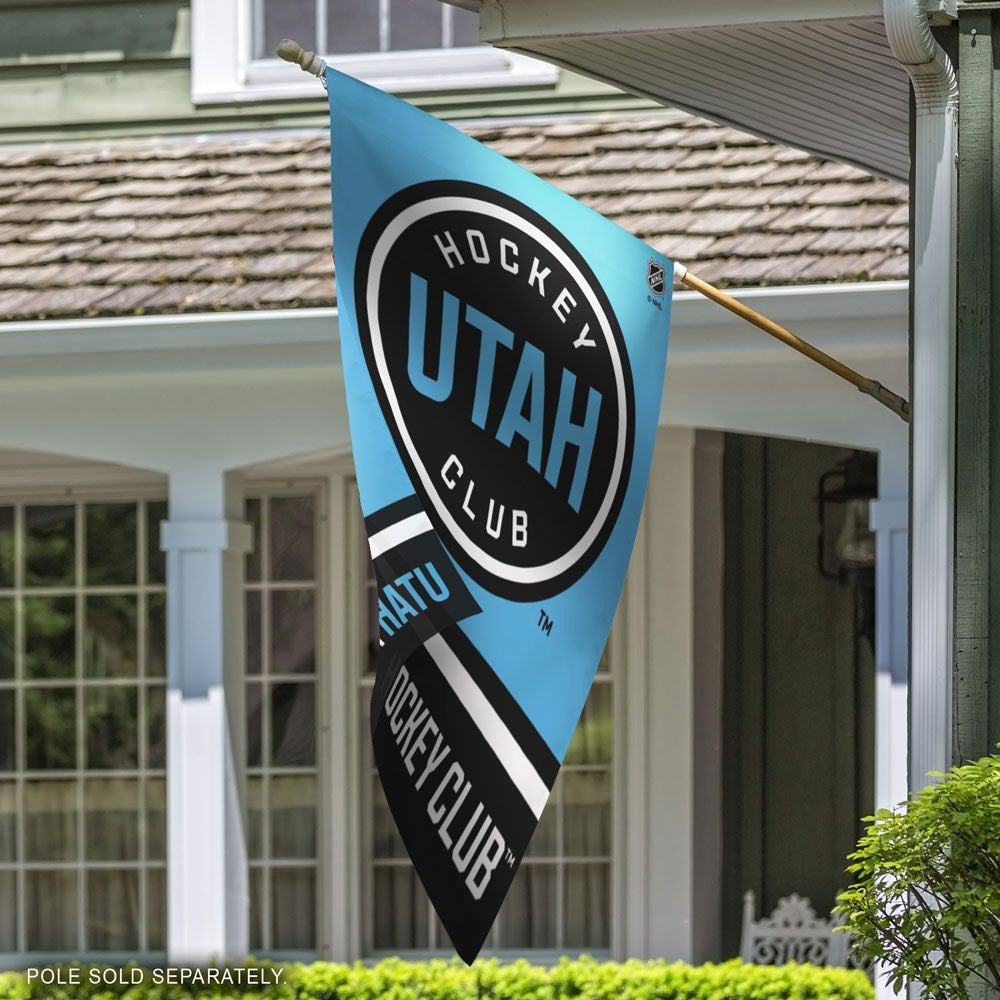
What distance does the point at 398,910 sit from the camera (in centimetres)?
851

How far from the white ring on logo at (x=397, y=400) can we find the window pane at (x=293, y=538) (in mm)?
4737

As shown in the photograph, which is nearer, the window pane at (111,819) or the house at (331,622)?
the house at (331,622)

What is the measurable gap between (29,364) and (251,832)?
9.13 feet

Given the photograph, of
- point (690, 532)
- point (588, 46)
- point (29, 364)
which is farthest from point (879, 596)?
point (29, 364)

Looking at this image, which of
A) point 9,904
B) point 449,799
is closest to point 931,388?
point 449,799

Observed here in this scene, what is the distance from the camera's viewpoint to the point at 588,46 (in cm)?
419

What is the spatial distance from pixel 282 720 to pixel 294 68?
3.12 meters

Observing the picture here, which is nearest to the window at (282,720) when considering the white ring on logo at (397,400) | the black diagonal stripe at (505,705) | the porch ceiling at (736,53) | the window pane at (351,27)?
the window pane at (351,27)

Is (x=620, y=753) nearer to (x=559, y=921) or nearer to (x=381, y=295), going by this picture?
(x=559, y=921)

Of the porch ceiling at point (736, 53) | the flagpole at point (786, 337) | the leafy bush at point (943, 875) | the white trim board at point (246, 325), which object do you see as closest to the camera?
the leafy bush at point (943, 875)

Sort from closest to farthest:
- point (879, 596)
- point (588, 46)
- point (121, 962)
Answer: point (588, 46), point (879, 596), point (121, 962)

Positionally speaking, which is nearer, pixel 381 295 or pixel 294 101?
pixel 381 295

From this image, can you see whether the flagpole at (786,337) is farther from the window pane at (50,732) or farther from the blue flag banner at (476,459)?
the window pane at (50,732)

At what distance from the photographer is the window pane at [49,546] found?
28.5 feet
